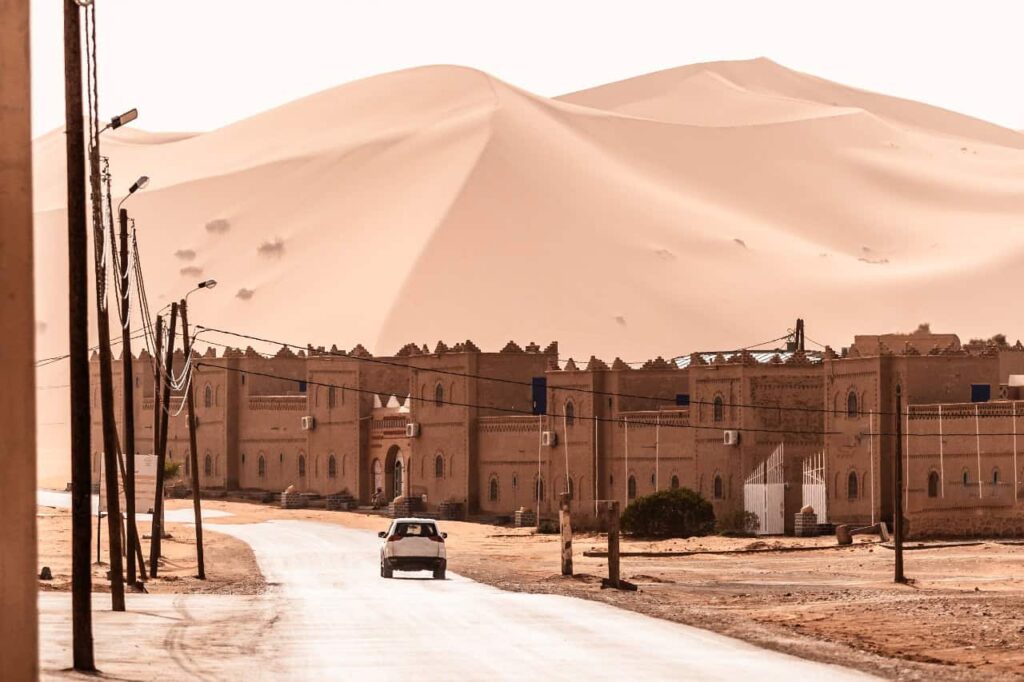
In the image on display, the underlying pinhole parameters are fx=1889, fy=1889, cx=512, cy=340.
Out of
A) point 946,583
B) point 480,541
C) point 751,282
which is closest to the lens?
point 946,583

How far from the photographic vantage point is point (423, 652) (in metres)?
24.8

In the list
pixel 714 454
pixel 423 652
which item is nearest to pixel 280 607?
pixel 423 652

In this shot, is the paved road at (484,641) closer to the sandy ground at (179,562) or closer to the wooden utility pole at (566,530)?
the sandy ground at (179,562)

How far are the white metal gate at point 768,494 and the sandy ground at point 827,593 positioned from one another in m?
3.95

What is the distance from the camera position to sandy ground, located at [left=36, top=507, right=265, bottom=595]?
43.0m

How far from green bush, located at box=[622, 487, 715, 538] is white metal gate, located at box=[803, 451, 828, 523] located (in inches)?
158

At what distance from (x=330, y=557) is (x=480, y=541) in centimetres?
1652

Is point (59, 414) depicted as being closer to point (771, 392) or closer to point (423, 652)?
point (771, 392)

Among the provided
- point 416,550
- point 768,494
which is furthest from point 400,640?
point 768,494

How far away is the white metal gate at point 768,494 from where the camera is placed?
242ft

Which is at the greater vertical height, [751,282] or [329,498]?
[751,282]

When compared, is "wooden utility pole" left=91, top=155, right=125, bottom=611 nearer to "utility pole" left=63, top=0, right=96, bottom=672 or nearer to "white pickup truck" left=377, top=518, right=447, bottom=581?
"utility pole" left=63, top=0, right=96, bottom=672

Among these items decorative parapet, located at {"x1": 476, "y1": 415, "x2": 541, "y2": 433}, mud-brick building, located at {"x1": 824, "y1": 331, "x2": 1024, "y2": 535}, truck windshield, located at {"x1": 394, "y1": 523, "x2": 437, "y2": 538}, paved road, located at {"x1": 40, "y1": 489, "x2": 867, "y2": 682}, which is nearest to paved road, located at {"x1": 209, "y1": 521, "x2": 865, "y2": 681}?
paved road, located at {"x1": 40, "y1": 489, "x2": 867, "y2": 682}

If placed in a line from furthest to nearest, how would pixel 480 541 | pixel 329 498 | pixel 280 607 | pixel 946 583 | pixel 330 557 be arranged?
pixel 329 498, pixel 480 541, pixel 330 557, pixel 946 583, pixel 280 607
